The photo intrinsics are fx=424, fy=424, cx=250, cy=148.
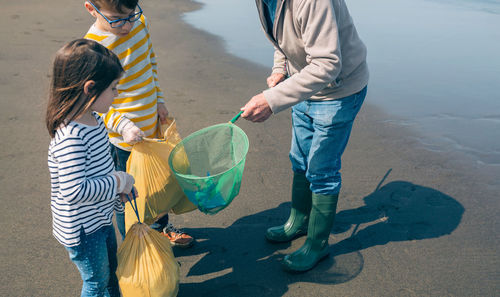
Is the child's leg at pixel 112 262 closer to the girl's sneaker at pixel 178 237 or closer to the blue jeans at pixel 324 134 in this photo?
the girl's sneaker at pixel 178 237

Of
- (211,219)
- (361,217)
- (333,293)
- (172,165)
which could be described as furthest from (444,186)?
(172,165)

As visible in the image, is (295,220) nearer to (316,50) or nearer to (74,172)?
(316,50)

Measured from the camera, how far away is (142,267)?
6.73 feet

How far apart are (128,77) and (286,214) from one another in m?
1.61

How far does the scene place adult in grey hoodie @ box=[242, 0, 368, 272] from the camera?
202cm

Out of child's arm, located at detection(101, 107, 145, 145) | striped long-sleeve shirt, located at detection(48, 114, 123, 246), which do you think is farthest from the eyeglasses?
striped long-sleeve shirt, located at detection(48, 114, 123, 246)

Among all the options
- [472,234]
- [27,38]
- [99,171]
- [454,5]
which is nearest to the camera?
[99,171]

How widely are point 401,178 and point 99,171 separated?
274 centimetres

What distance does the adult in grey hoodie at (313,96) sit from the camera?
6.62 ft

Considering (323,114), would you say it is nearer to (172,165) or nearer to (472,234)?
(172,165)

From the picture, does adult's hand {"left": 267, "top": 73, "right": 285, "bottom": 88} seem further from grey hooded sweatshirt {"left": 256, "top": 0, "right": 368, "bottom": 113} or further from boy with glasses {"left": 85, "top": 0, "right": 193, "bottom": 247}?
boy with glasses {"left": 85, "top": 0, "right": 193, "bottom": 247}

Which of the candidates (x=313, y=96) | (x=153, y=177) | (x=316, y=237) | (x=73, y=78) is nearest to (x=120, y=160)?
(x=153, y=177)

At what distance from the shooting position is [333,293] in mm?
2539

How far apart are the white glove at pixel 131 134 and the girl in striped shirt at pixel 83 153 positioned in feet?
0.90
